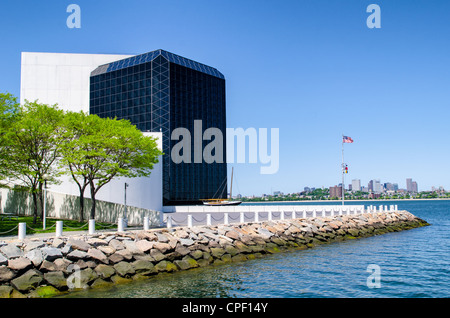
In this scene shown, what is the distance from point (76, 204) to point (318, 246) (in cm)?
2355

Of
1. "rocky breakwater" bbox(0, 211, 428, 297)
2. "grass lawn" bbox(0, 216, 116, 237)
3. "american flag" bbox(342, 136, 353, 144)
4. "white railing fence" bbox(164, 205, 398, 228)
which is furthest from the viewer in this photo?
"american flag" bbox(342, 136, 353, 144)

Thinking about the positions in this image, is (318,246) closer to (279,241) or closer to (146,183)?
(279,241)

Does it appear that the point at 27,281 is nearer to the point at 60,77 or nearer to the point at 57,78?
the point at 57,78

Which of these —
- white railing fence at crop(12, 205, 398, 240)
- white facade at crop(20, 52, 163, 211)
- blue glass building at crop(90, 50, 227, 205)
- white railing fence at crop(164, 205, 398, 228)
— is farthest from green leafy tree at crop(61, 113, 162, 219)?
white facade at crop(20, 52, 163, 211)

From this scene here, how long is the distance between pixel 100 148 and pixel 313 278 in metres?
21.2

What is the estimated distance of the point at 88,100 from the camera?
3059 inches

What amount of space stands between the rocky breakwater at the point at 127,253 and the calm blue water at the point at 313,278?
1.23 meters

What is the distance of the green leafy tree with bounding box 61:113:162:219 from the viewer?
34.1m

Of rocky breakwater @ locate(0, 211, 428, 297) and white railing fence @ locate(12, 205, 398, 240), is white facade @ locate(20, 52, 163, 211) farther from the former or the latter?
rocky breakwater @ locate(0, 211, 428, 297)

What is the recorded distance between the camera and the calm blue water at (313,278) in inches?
771

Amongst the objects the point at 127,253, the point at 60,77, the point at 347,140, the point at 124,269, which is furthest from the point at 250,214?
the point at 60,77

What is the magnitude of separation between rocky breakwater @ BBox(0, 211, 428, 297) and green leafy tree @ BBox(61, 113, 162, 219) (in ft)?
31.0
